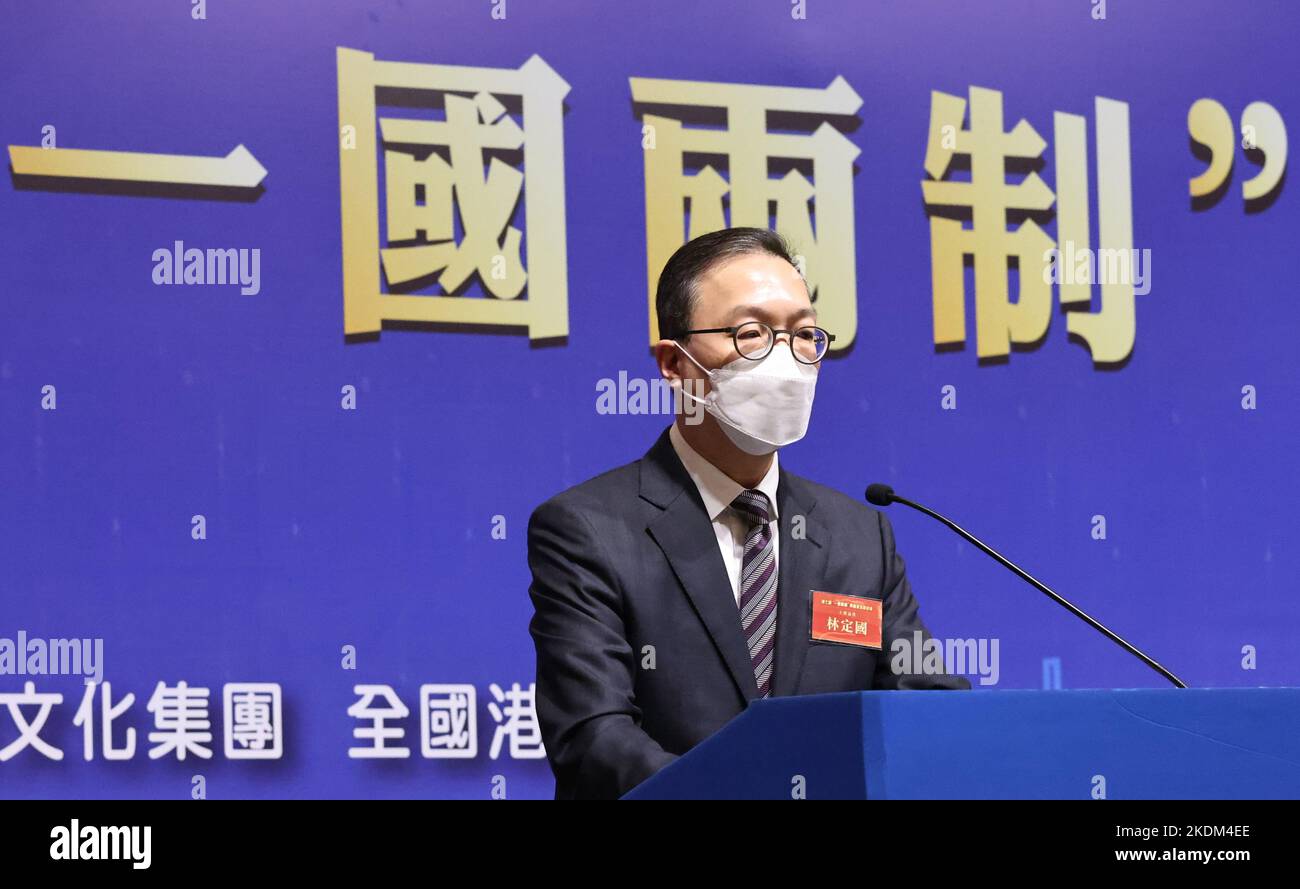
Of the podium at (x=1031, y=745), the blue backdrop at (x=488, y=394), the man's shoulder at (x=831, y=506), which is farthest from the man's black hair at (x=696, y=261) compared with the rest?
the podium at (x=1031, y=745)

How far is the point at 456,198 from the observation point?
2783mm

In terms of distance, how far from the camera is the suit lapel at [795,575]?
5.98ft

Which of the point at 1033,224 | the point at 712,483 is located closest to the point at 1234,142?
the point at 1033,224

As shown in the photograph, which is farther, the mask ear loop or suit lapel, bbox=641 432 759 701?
the mask ear loop

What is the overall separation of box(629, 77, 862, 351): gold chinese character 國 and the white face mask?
897 mm

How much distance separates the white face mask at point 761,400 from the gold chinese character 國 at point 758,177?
897 millimetres

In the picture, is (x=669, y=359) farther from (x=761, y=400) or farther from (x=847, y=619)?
(x=847, y=619)

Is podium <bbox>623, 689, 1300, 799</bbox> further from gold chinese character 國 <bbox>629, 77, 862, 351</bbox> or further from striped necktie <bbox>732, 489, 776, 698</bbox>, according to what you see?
gold chinese character 國 <bbox>629, 77, 862, 351</bbox>

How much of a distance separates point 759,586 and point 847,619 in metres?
0.12

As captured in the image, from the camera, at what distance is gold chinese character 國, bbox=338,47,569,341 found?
2.72m

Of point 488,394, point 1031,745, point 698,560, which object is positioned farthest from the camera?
point 488,394

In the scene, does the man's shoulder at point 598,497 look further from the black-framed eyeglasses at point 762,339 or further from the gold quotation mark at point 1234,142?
the gold quotation mark at point 1234,142

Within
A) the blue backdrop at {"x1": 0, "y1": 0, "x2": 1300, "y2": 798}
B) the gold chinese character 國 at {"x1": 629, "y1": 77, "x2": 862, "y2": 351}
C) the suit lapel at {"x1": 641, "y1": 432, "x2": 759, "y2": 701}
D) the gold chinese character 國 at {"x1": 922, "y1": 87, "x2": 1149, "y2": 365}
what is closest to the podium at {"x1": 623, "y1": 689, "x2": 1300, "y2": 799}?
the suit lapel at {"x1": 641, "y1": 432, "x2": 759, "y2": 701}
